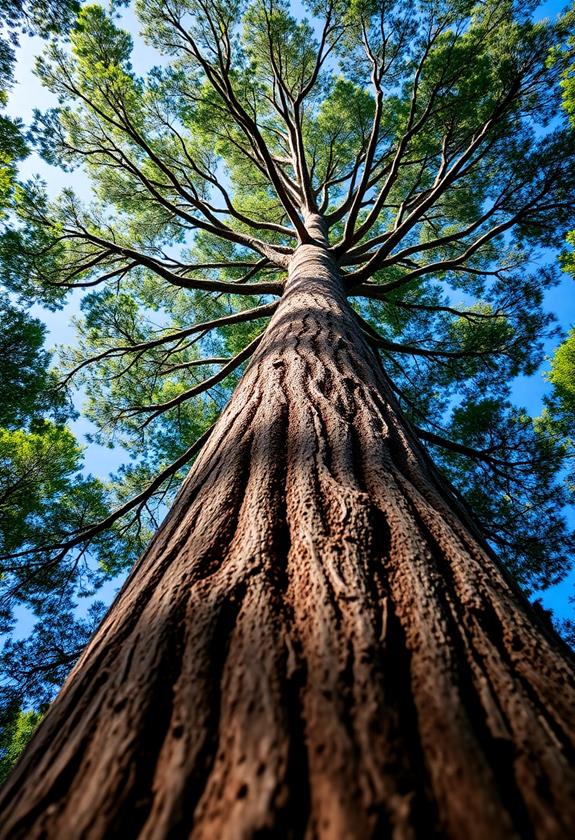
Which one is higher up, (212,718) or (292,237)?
(292,237)

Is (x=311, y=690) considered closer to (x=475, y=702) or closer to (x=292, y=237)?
(x=475, y=702)

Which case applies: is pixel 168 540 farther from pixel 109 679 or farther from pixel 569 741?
pixel 569 741

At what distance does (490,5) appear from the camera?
6344 millimetres

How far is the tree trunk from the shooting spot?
1.51ft

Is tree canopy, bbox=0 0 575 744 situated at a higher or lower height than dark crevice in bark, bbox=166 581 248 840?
higher

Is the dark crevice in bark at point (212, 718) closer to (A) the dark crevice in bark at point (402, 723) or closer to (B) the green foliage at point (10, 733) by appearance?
(A) the dark crevice in bark at point (402, 723)

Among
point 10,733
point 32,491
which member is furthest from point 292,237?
point 10,733

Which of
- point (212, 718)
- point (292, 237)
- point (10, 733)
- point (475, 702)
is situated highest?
point (292, 237)

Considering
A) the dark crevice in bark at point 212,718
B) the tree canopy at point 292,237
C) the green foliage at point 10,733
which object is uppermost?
the tree canopy at point 292,237

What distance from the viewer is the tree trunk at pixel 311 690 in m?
0.46

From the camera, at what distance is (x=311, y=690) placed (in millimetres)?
594

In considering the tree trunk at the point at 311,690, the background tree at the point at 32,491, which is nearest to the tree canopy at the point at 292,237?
the background tree at the point at 32,491

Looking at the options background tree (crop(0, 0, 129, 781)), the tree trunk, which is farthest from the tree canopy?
the tree trunk

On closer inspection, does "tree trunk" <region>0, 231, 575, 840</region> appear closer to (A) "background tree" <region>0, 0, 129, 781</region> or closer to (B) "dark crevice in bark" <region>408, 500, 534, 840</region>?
(B) "dark crevice in bark" <region>408, 500, 534, 840</region>
